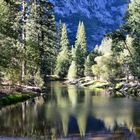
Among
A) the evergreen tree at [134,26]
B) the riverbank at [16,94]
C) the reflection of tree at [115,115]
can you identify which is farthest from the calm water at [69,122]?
the evergreen tree at [134,26]

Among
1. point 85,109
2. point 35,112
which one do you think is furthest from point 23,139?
point 85,109

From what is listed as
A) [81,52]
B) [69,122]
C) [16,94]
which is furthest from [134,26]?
[81,52]

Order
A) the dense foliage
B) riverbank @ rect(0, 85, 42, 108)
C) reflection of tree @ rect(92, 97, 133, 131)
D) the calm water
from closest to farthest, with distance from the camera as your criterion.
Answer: the calm water, reflection of tree @ rect(92, 97, 133, 131), riverbank @ rect(0, 85, 42, 108), the dense foliage

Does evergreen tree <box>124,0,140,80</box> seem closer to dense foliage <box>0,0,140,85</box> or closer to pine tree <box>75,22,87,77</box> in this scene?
dense foliage <box>0,0,140,85</box>

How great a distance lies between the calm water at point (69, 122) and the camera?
28203 millimetres

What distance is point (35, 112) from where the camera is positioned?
41.5 m

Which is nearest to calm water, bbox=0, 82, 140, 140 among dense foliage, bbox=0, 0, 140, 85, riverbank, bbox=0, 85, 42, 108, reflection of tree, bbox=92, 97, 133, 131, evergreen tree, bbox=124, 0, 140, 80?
reflection of tree, bbox=92, 97, 133, 131

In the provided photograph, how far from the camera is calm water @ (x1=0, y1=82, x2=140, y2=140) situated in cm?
2820

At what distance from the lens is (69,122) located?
35156 mm

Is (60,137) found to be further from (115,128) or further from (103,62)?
(103,62)

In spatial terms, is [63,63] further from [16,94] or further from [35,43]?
[16,94]

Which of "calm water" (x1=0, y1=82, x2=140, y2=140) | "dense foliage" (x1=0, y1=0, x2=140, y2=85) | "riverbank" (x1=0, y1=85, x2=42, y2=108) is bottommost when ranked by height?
"calm water" (x1=0, y1=82, x2=140, y2=140)

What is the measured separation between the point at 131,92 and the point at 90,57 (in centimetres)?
5631

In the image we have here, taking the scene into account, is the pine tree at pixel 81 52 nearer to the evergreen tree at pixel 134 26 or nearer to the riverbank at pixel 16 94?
the riverbank at pixel 16 94
